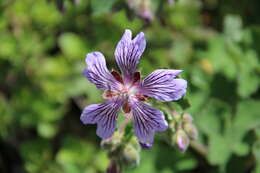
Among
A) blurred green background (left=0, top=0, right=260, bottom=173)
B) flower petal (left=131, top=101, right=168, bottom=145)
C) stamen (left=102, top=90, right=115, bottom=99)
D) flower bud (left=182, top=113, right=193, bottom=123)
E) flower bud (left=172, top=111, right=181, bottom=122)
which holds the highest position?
stamen (left=102, top=90, right=115, bottom=99)

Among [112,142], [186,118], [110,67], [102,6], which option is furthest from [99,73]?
[110,67]

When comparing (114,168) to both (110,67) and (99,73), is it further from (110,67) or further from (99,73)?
(110,67)

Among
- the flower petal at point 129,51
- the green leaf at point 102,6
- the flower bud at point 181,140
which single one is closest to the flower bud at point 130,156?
the flower bud at point 181,140

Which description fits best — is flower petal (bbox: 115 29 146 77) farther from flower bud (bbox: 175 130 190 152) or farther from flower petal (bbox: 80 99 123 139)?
flower bud (bbox: 175 130 190 152)

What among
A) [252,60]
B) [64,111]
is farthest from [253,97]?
[64,111]

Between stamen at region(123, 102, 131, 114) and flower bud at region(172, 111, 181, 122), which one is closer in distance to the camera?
stamen at region(123, 102, 131, 114)

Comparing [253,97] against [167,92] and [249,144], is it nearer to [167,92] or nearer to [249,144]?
[249,144]

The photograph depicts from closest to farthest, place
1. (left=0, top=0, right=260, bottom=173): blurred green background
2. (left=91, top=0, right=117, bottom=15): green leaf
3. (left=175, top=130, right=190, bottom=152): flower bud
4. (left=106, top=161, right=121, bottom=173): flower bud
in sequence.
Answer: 1. (left=175, top=130, right=190, bottom=152): flower bud
2. (left=106, top=161, right=121, bottom=173): flower bud
3. (left=91, top=0, right=117, bottom=15): green leaf
4. (left=0, top=0, right=260, bottom=173): blurred green background

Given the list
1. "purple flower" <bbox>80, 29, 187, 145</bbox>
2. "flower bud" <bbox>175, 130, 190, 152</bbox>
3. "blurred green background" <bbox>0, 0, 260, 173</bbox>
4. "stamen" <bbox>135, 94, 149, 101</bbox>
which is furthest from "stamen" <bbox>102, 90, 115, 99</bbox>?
"blurred green background" <bbox>0, 0, 260, 173</bbox>
